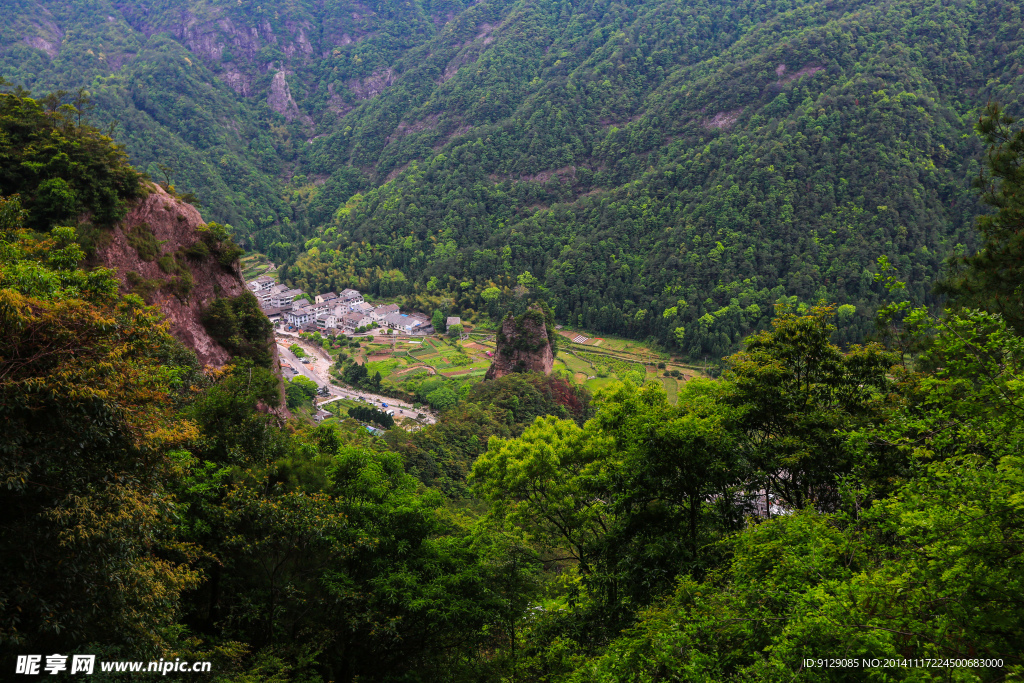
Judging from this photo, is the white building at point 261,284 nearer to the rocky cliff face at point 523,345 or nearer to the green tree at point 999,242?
the rocky cliff face at point 523,345

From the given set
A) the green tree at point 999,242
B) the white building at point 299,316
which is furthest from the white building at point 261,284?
the green tree at point 999,242

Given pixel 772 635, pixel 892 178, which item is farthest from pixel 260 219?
pixel 772 635

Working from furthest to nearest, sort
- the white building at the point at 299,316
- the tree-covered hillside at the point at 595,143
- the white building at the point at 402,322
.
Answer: the white building at the point at 299,316 → the white building at the point at 402,322 → the tree-covered hillside at the point at 595,143

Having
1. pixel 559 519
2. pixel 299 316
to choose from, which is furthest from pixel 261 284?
pixel 559 519

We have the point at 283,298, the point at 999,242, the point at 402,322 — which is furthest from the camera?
the point at 283,298

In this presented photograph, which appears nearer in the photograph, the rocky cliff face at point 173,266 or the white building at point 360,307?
the rocky cliff face at point 173,266

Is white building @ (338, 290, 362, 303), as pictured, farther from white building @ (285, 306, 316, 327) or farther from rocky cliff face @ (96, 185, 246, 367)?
rocky cliff face @ (96, 185, 246, 367)

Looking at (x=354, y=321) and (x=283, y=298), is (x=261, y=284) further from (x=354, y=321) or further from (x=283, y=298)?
(x=354, y=321)
